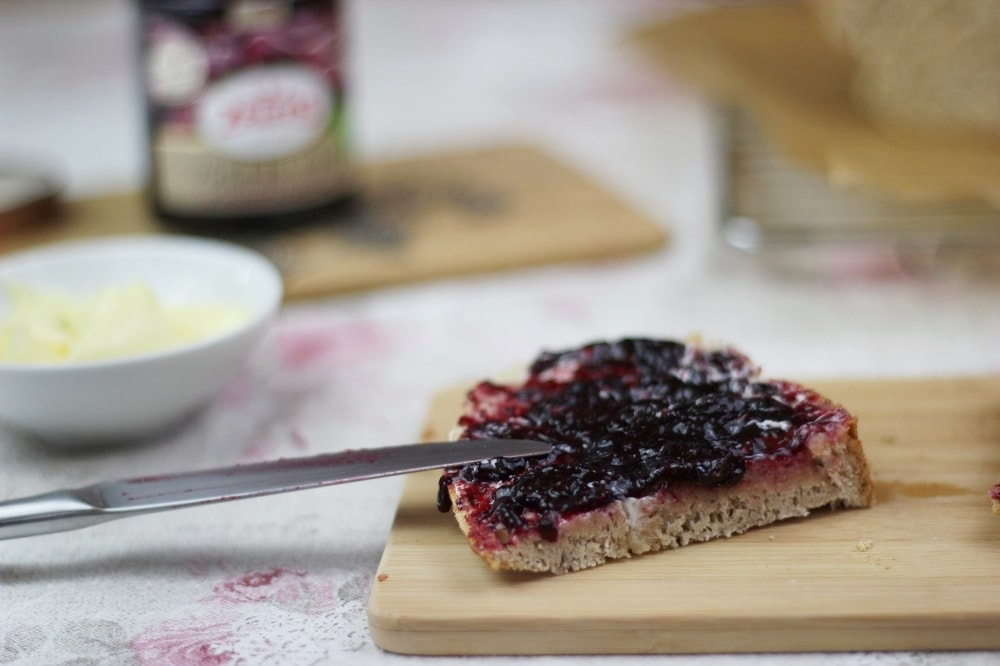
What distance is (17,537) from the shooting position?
1.04 metres

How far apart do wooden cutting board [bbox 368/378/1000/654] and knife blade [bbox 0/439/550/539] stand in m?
0.06

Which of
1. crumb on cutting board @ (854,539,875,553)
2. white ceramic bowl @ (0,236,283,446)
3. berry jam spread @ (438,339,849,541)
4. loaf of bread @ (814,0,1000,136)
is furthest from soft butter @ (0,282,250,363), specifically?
loaf of bread @ (814,0,1000,136)

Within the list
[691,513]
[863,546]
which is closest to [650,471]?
[691,513]

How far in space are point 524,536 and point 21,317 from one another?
0.72 metres

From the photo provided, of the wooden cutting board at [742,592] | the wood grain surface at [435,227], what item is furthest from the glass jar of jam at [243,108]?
the wooden cutting board at [742,592]

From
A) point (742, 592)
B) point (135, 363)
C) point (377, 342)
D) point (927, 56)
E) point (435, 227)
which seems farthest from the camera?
point (435, 227)

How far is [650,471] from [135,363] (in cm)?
56

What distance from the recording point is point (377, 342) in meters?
1.63

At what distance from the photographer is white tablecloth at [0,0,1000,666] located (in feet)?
3.24

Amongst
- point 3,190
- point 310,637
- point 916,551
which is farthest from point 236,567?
point 3,190

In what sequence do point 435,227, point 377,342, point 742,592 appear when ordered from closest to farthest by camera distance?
1. point 742,592
2. point 377,342
3. point 435,227

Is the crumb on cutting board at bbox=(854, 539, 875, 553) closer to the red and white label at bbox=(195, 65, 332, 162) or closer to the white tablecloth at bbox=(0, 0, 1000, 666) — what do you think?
the white tablecloth at bbox=(0, 0, 1000, 666)

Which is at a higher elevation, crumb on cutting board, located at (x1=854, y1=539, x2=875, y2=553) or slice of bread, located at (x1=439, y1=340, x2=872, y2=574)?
slice of bread, located at (x1=439, y1=340, x2=872, y2=574)

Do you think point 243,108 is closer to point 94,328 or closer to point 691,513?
point 94,328
